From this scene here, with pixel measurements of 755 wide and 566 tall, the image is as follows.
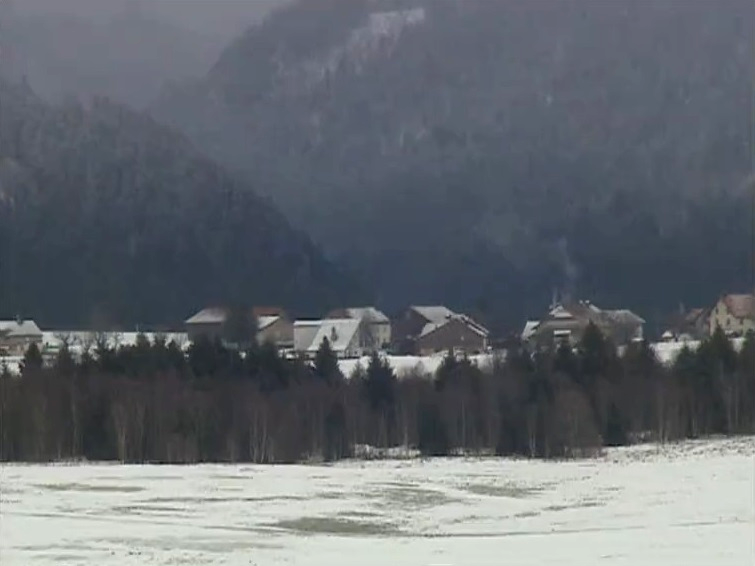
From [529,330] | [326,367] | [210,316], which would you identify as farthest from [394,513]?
[210,316]

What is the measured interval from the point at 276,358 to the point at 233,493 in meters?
40.7

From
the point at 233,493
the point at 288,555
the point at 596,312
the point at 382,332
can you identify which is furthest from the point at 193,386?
the point at 596,312

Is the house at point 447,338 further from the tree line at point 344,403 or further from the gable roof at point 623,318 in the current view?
the tree line at point 344,403

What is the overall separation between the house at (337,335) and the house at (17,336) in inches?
1109

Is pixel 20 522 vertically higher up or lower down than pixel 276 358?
lower down

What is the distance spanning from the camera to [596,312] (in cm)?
17612

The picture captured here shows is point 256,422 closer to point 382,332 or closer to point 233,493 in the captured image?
point 233,493

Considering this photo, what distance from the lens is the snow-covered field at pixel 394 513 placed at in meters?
32.0

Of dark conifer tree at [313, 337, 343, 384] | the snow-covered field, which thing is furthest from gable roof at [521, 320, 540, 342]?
the snow-covered field

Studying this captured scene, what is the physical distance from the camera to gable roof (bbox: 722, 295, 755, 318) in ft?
513

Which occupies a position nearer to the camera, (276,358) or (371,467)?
(371,467)

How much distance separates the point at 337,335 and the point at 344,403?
65.8m

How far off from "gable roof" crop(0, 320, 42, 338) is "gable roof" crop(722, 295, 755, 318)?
261 feet

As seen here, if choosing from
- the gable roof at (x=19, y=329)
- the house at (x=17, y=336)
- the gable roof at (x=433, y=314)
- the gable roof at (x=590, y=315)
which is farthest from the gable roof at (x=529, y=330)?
the house at (x=17, y=336)
